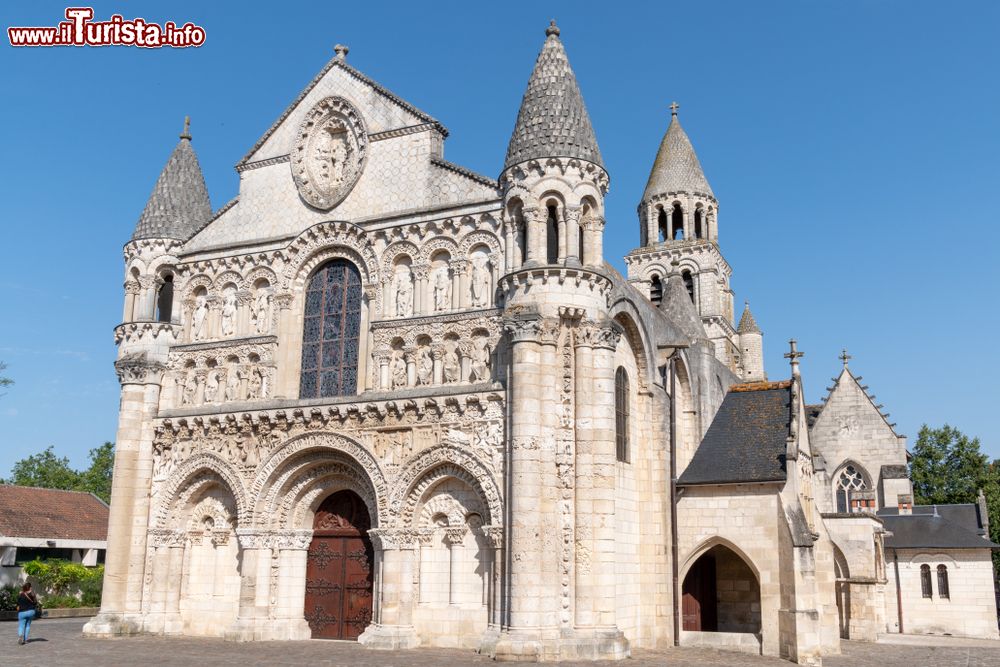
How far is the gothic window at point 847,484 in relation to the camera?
3734cm

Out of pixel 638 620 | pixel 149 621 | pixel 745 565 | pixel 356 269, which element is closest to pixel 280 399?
pixel 356 269

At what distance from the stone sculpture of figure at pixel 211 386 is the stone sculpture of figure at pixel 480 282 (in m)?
7.63

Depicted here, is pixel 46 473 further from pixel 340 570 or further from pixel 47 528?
pixel 340 570

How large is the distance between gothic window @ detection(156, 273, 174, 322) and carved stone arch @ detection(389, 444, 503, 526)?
985 centimetres

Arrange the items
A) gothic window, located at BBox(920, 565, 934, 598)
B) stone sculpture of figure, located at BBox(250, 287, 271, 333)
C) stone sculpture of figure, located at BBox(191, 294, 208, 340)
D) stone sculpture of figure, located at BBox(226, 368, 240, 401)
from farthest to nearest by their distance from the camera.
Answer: gothic window, located at BBox(920, 565, 934, 598), stone sculpture of figure, located at BBox(191, 294, 208, 340), stone sculpture of figure, located at BBox(250, 287, 271, 333), stone sculpture of figure, located at BBox(226, 368, 240, 401)

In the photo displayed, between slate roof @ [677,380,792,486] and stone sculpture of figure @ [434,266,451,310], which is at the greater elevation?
stone sculpture of figure @ [434,266,451,310]

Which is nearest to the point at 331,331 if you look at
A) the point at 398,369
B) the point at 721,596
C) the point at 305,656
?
the point at 398,369

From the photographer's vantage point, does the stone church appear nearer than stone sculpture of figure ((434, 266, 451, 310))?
Yes

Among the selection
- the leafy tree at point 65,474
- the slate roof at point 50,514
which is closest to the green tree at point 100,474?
the leafy tree at point 65,474

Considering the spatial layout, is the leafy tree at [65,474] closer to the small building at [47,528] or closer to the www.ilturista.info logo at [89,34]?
the small building at [47,528]

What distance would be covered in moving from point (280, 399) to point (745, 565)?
493 inches

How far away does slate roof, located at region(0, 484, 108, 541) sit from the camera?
37.5 m

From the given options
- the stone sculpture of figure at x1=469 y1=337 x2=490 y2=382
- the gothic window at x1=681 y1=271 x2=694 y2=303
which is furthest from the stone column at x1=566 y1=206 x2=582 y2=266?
the gothic window at x1=681 y1=271 x2=694 y2=303

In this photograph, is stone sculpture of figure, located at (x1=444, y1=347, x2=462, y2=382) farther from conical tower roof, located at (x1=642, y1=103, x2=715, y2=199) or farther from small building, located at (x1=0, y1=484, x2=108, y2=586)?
conical tower roof, located at (x1=642, y1=103, x2=715, y2=199)
